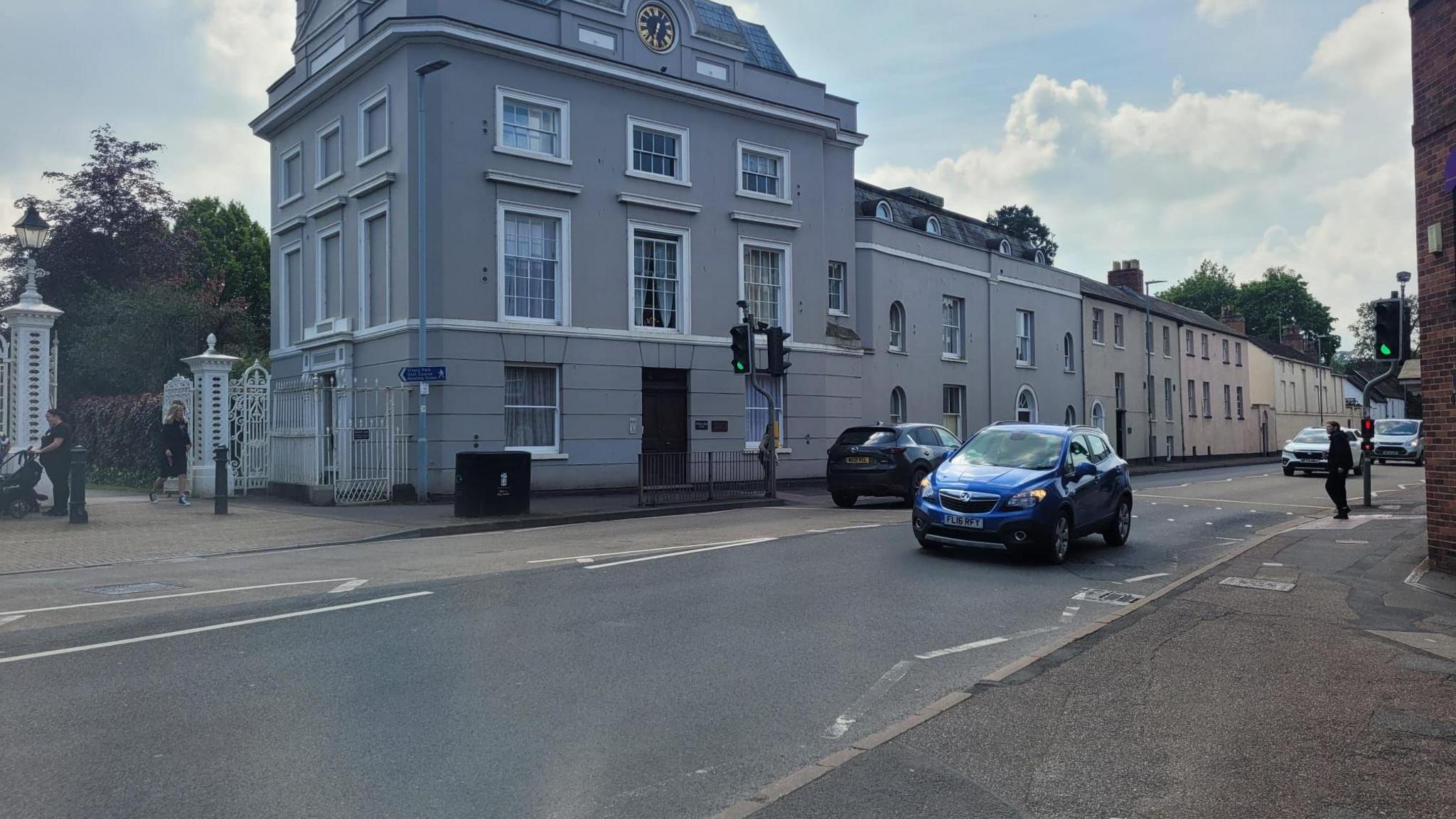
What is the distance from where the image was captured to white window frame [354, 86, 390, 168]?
21234 mm

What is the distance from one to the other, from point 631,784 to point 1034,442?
9.45m

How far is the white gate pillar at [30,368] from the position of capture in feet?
55.0

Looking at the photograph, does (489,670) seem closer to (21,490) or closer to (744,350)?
(21,490)

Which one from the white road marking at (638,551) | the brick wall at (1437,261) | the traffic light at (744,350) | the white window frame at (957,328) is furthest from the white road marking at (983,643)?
the white window frame at (957,328)

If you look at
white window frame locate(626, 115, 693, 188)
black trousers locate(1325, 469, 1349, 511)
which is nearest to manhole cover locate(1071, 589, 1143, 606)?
black trousers locate(1325, 469, 1349, 511)

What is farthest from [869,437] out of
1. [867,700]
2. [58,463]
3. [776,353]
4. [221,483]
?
[867,700]

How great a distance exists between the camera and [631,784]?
4480 millimetres

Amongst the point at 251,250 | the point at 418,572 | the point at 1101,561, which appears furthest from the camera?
the point at 251,250

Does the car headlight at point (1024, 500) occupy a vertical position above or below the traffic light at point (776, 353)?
below

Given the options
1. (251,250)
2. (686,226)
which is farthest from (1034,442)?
(251,250)

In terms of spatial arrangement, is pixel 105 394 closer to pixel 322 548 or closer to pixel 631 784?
pixel 322 548

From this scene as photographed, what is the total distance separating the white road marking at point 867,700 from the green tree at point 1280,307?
93530 mm

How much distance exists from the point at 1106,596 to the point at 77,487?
1440 cm

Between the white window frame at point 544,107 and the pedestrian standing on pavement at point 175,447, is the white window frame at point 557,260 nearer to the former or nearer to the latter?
the white window frame at point 544,107
